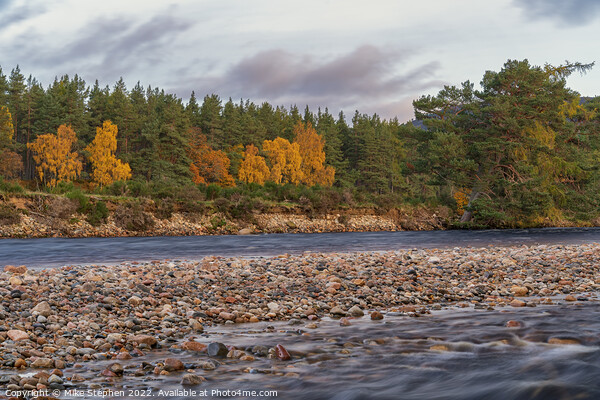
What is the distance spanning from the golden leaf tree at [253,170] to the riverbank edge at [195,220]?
21.6m

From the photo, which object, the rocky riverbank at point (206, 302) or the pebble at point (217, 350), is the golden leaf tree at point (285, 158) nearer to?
the rocky riverbank at point (206, 302)

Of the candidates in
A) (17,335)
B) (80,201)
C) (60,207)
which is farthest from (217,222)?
(17,335)

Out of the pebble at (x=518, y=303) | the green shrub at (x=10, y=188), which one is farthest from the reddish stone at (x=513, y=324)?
the green shrub at (x=10, y=188)

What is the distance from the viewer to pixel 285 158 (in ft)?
203

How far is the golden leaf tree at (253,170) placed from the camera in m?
58.9

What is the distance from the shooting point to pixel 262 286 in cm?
880

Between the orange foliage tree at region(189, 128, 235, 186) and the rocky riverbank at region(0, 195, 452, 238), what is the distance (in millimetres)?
22840

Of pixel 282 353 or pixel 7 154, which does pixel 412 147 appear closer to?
pixel 7 154

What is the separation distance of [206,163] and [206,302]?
52.5 meters

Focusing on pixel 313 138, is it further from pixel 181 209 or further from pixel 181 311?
pixel 181 311

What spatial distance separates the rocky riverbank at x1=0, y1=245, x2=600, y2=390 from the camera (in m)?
4.74

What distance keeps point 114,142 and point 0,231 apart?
2545 centimetres

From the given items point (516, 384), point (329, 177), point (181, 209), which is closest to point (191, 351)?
point (516, 384)

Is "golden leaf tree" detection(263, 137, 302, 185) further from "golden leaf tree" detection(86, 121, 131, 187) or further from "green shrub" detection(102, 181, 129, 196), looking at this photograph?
"green shrub" detection(102, 181, 129, 196)
